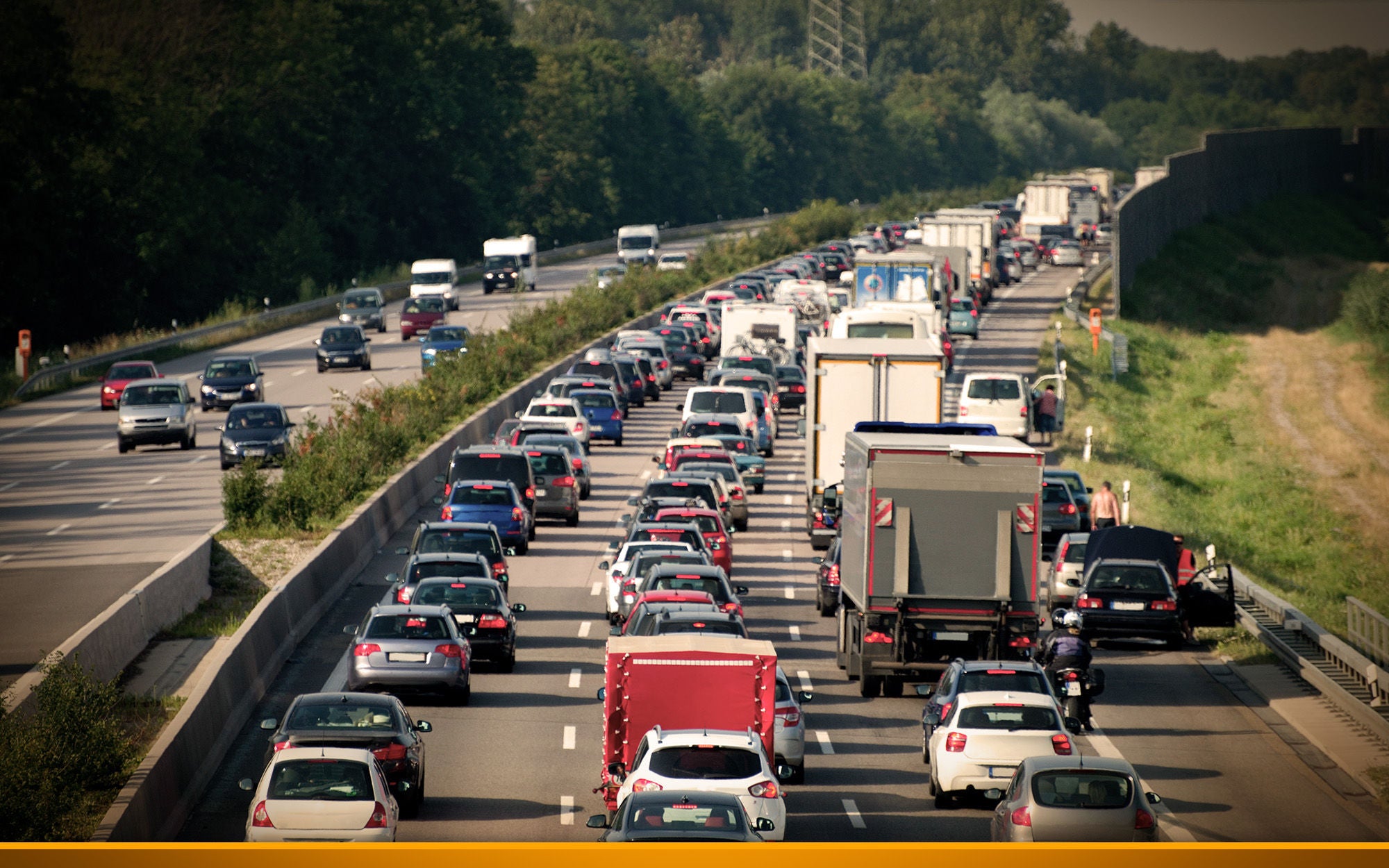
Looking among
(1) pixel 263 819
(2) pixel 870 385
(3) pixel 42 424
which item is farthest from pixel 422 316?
(1) pixel 263 819

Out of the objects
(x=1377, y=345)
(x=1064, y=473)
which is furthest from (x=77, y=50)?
(x=1064, y=473)

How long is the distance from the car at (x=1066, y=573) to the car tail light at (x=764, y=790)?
56.1ft

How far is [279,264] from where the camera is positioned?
374 feet

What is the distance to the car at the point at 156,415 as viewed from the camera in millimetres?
51594

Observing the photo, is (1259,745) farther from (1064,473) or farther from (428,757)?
(1064,473)

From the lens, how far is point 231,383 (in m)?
58.9

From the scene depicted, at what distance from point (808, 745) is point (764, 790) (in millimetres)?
7171

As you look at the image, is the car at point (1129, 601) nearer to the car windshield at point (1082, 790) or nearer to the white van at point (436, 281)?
the car windshield at point (1082, 790)

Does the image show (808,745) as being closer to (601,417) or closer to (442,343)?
(601,417)

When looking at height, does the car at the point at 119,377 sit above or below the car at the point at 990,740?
above

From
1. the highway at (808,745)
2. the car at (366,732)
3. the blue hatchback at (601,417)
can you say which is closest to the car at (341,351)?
Result: the blue hatchback at (601,417)

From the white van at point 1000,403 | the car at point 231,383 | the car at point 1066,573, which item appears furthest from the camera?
the car at point 231,383

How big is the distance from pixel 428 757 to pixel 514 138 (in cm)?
12562

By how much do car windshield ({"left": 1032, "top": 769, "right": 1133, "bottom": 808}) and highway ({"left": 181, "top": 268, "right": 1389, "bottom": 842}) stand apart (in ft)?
7.33
